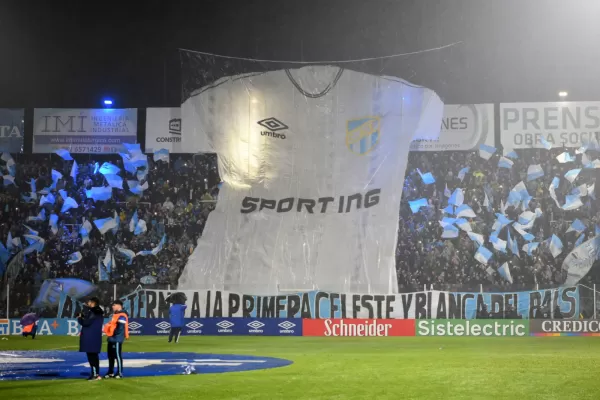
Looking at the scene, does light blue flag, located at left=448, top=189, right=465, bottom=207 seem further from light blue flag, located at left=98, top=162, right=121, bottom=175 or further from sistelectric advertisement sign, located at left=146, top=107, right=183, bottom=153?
light blue flag, located at left=98, top=162, right=121, bottom=175

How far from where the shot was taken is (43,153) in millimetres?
42938

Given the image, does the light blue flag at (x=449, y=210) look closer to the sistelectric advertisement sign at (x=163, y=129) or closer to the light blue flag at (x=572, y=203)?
the light blue flag at (x=572, y=203)

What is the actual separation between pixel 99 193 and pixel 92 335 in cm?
2513

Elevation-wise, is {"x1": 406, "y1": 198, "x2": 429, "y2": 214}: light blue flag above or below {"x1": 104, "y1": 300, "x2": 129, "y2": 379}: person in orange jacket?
above

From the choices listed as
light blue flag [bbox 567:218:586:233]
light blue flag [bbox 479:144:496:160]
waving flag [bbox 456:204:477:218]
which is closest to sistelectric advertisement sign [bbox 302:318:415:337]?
waving flag [bbox 456:204:477:218]

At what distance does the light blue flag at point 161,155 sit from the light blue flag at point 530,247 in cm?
1852

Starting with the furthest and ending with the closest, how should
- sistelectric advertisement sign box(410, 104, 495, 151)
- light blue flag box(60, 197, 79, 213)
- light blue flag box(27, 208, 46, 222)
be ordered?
light blue flag box(60, 197, 79, 213)
light blue flag box(27, 208, 46, 222)
sistelectric advertisement sign box(410, 104, 495, 151)

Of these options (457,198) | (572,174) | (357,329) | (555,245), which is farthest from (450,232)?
(357,329)

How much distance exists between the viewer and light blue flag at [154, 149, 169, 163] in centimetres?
4194

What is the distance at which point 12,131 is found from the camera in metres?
42.9

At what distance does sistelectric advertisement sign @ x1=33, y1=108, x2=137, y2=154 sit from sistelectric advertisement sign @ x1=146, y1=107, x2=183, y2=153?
109cm

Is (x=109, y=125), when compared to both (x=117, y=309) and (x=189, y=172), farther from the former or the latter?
(x=117, y=309)

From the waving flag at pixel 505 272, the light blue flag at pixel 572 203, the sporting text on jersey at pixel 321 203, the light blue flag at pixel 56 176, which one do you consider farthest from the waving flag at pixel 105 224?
the light blue flag at pixel 572 203

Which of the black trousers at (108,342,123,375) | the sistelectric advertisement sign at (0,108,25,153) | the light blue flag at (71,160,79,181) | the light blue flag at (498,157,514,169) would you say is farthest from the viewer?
the sistelectric advertisement sign at (0,108,25,153)
